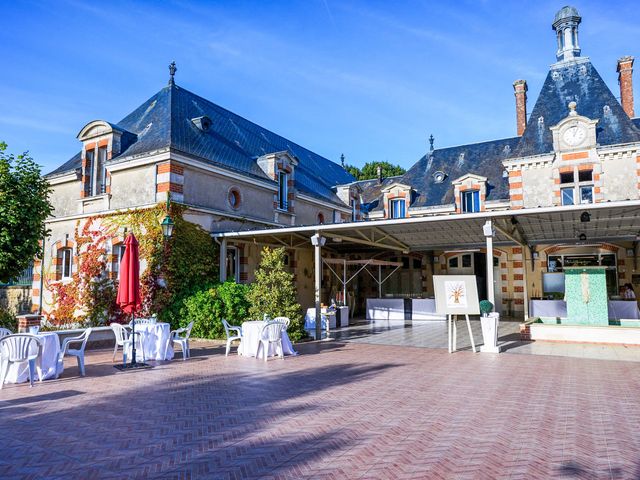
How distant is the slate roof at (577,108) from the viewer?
50.3 feet

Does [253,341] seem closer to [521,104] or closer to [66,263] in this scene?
[66,263]


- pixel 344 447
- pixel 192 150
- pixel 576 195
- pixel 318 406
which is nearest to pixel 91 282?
pixel 192 150

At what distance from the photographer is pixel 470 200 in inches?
738

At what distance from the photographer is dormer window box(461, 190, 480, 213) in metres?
18.5

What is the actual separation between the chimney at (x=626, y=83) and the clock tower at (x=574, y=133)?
11.1 feet

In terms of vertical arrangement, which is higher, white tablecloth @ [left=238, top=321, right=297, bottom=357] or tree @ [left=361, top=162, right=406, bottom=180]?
tree @ [left=361, top=162, right=406, bottom=180]

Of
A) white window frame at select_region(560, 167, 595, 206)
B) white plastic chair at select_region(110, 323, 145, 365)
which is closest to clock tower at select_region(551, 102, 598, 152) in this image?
white window frame at select_region(560, 167, 595, 206)

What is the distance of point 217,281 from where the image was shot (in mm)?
12445

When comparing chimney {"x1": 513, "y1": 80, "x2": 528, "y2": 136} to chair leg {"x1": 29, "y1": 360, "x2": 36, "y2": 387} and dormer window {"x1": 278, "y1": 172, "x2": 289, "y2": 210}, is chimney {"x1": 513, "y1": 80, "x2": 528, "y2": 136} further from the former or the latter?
chair leg {"x1": 29, "y1": 360, "x2": 36, "y2": 387}

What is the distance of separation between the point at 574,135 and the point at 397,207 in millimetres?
7806

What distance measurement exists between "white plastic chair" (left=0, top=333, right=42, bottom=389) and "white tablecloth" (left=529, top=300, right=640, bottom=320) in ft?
47.7

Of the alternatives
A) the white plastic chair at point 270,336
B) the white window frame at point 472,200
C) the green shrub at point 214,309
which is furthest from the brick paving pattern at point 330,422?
the white window frame at point 472,200

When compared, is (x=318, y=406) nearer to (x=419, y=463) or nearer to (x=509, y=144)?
(x=419, y=463)

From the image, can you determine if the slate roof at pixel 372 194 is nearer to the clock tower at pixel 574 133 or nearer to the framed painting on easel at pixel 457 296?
the clock tower at pixel 574 133
